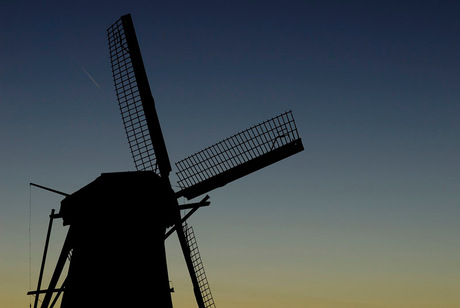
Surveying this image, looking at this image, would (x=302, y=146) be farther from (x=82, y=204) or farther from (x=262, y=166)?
(x=82, y=204)

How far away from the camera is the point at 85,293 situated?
46.2 ft

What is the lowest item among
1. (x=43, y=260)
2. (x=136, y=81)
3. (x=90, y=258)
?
(x=90, y=258)

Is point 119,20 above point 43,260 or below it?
above

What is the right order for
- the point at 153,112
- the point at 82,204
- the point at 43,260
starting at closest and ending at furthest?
the point at 82,204 < the point at 43,260 < the point at 153,112

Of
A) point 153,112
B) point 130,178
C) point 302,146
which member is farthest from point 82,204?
point 302,146

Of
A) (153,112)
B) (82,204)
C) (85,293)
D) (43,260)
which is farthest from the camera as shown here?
(153,112)

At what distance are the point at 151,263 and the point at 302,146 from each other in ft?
17.7

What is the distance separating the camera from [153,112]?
56.9 feet

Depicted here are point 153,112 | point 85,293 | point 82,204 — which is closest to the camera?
point 85,293

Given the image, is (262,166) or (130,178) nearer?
(130,178)

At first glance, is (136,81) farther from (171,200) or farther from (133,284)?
(133,284)

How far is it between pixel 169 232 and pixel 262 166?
333 cm

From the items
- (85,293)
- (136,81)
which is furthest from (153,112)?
(85,293)

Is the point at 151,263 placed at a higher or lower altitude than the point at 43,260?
lower
